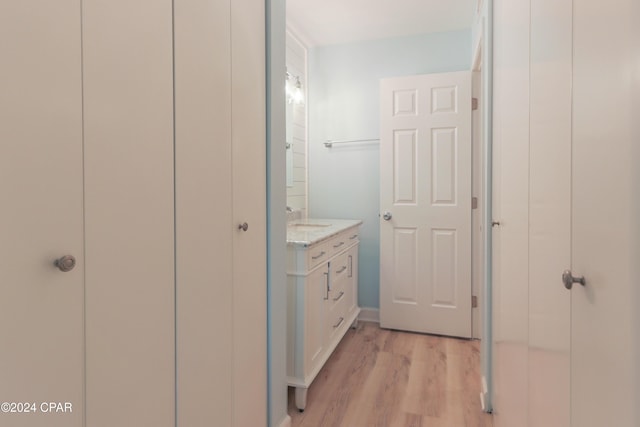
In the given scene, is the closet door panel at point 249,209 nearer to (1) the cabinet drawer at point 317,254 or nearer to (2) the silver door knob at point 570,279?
(1) the cabinet drawer at point 317,254

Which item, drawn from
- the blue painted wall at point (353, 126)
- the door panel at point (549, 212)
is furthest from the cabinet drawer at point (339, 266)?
the door panel at point (549, 212)

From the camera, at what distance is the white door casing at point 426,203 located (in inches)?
123

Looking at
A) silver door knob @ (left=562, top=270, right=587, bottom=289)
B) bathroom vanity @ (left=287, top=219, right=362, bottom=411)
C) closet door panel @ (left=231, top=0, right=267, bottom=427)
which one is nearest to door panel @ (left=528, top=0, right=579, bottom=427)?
silver door knob @ (left=562, top=270, right=587, bottom=289)

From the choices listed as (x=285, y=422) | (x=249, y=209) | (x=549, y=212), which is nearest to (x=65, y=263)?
(x=249, y=209)

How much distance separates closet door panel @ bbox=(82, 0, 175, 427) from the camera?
868 millimetres

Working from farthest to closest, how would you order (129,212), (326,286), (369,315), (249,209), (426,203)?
1. (369,315)
2. (426,203)
3. (326,286)
4. (249,209)
5. (129,212)

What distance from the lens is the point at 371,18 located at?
3.06 metres

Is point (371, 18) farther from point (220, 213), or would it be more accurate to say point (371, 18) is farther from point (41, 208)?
point (41, 208)

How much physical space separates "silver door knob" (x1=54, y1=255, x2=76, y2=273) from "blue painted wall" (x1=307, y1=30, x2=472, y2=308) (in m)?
2.93

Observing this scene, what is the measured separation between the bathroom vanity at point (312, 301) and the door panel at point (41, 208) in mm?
1356

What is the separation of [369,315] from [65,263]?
3070 millimetres

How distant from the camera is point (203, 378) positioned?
126 cm

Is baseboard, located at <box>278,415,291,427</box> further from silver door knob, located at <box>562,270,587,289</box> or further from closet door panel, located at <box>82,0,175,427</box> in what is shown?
silver door knob, located at <box>562,270,587,289</box>

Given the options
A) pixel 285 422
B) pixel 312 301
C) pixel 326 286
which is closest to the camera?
pixel 285 422
